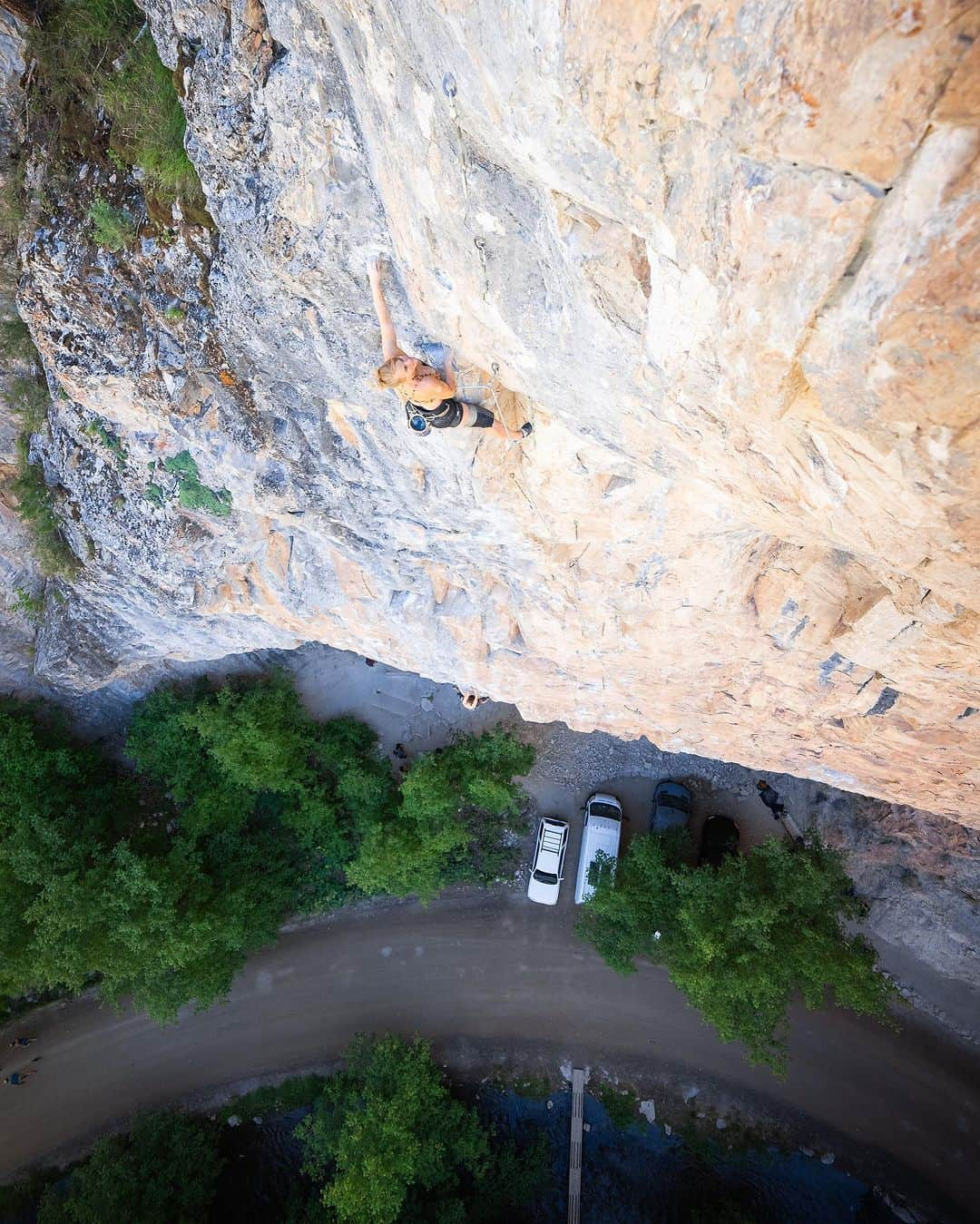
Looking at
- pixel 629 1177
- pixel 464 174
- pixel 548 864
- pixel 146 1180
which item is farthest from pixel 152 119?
pixel 629 1177

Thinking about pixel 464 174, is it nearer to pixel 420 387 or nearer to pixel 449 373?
pixel 420 387

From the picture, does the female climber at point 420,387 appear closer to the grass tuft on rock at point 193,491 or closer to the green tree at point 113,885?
Result: the grass tuft on rock at point 193,491

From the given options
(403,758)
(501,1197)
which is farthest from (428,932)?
(501,1197)

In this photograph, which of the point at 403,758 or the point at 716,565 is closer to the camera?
the point at 716,565

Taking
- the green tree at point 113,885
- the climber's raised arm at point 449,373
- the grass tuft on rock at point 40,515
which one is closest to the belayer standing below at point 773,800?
the green tree at point 113,885

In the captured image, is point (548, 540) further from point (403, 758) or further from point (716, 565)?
point (403, 758)

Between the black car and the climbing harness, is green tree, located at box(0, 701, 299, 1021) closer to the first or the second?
the black car

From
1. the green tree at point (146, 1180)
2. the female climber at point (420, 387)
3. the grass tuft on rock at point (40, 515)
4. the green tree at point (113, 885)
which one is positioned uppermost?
the female climber at point (420, 387)
